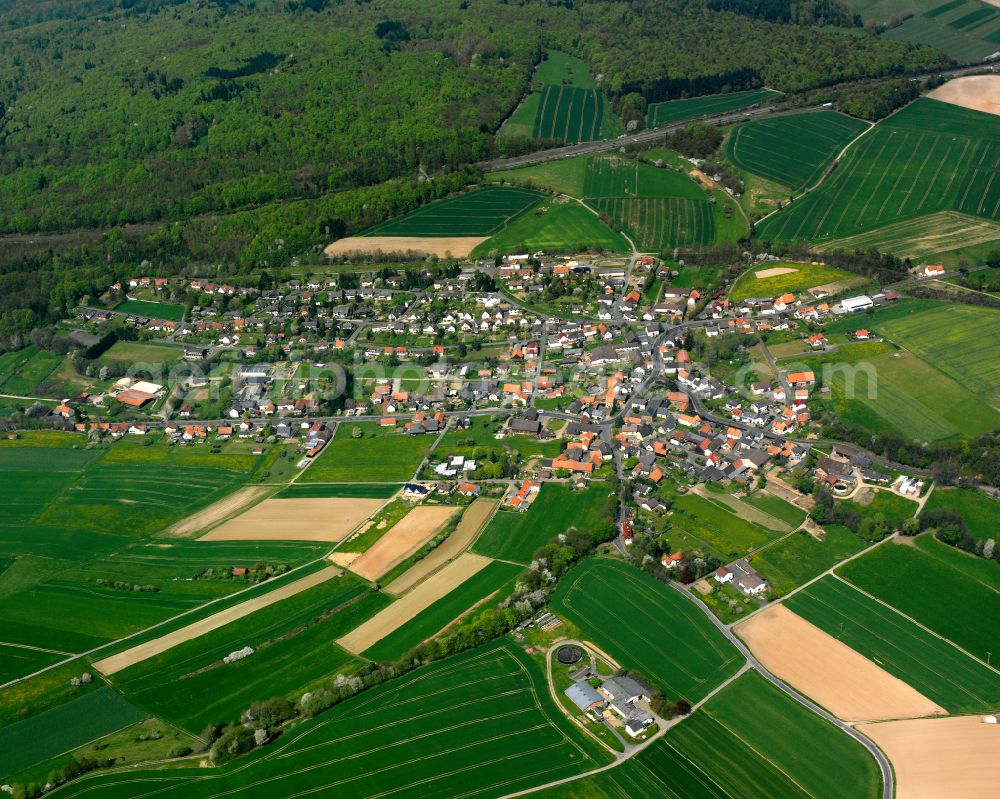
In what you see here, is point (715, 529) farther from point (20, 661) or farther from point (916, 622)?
point (20, 661)

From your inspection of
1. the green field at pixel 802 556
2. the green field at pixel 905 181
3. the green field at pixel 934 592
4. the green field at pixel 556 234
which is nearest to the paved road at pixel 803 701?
the green field at pixel 802 556

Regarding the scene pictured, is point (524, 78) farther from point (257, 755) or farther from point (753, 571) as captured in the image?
point (257, 755)

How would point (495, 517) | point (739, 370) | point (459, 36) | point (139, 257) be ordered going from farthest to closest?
1. point (459, 36)
2. point (139, 257)
3. point (739, 370)
4. point (495, 517)

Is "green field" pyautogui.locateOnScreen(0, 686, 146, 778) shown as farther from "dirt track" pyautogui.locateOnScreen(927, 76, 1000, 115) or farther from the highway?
"dirt track" pyautogui.locateOnScreen(927, 76, 1000, 115)

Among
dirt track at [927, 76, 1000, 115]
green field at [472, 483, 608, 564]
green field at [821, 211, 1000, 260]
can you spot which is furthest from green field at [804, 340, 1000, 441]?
dirt track at [927, 76, 1000, 115]

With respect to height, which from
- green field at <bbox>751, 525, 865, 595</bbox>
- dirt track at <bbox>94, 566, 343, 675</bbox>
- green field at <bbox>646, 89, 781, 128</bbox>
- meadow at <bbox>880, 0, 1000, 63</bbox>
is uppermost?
meadow at <bbox>880, 0, 1000, 63</bbox>

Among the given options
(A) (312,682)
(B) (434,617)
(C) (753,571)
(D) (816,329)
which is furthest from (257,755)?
(D) (816,329)

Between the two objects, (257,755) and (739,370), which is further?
(739,370)
